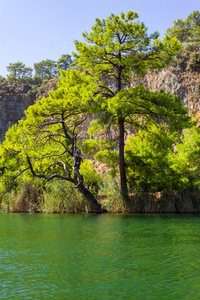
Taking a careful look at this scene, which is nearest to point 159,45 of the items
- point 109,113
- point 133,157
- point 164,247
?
point 109,113

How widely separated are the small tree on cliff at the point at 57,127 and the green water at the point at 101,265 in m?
10.2

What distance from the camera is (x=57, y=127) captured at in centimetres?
2383

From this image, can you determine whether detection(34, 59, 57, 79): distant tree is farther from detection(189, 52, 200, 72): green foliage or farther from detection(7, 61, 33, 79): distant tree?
detection(189, 52, 200, 72): green foliage

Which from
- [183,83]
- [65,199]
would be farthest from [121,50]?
[183,83]

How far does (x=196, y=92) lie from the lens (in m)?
40.8

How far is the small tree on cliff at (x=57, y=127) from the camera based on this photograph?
21.1 m

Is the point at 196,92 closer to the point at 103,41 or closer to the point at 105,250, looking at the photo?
the point at 103,41

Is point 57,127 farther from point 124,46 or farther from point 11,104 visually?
point 11,104

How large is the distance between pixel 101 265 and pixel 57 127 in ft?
57.4

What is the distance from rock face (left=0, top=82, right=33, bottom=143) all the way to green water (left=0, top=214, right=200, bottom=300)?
59.1 metres

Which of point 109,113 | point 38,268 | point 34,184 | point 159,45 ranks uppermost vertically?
point 159,45

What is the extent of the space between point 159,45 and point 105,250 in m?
15.4

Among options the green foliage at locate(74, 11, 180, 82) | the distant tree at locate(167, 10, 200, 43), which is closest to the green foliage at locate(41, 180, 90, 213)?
the green foliage at locate(74, 11, 180, 82)

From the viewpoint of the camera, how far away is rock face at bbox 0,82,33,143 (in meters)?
68.6
